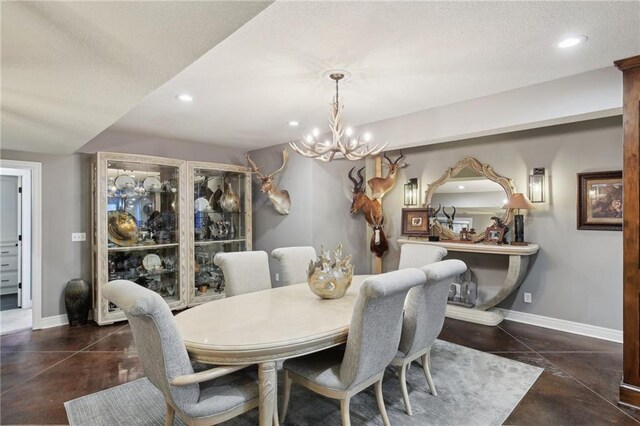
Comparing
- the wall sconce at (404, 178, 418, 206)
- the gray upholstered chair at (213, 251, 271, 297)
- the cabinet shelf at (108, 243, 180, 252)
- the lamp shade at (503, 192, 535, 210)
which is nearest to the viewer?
the gray upholstered chair at (213, 251, 271, 297)

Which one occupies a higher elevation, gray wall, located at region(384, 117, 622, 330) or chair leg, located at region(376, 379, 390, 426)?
gray wall, located at region(384, 117, 622, 330)

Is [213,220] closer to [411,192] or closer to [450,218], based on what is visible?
[411,192]

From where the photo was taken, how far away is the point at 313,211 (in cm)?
516

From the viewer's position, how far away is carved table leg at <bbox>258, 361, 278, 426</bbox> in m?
1.74

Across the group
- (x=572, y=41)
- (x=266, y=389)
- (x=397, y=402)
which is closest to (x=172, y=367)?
(x=266, y=389)

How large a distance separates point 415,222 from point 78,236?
4.52 meters

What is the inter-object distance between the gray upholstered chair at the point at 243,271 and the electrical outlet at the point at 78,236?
8.60 feet

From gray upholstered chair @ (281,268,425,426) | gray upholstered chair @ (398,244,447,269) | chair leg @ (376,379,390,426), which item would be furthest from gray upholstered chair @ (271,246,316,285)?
chair leg @ (376,379,390,426)

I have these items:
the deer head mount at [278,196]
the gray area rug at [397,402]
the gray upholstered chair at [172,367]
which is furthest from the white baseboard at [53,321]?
the gray upholstered chair at [172,367]

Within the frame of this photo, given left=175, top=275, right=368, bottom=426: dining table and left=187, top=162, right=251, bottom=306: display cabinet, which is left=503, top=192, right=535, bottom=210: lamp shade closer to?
left=175, top=275, right=368, bottom=426: dining table

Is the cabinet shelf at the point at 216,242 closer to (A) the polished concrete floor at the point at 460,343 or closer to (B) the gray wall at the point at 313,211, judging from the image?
(B) the gray wall at the point at 313,211

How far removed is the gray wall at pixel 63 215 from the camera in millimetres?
4246

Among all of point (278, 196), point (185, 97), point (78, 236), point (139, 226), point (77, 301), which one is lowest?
point (77, 301)

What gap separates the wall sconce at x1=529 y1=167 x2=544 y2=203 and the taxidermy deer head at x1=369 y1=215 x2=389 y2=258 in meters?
1.96
